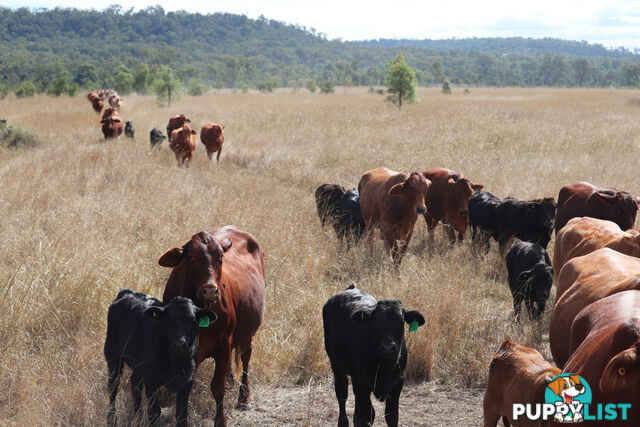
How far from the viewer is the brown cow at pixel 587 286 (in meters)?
4.14

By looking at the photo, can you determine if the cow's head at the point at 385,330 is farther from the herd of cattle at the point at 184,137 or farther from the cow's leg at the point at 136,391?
the herd of cattle at the point at 184,137

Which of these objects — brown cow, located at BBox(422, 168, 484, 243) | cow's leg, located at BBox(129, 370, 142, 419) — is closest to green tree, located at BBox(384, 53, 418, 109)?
brown cow, located at BBox(422, 168, 484, 243)

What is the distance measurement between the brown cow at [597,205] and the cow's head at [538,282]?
203 cm

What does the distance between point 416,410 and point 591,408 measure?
2528 mm

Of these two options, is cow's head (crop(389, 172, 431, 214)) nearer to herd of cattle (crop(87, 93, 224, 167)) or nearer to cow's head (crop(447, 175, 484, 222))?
cow's head (crop(447, 175, 484, 222))

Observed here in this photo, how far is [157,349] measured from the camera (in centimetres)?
420

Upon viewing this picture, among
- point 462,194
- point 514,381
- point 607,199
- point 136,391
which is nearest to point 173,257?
point 136,391

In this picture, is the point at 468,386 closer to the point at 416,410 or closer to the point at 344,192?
the point at 416,410

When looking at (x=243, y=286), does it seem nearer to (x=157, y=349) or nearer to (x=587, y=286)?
(x=157, y=349)

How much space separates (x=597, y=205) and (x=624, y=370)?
A: 6.26 metres

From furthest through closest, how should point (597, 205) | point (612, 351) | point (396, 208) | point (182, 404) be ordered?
1. point (396, 208)
2. point (597, 205)
3. point (182, 404)
4. point (612, 351)

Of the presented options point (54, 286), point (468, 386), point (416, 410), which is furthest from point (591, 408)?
point (54, 286)

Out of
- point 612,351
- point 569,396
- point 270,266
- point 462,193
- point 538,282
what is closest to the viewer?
point 612,351

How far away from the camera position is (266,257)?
787 cm
